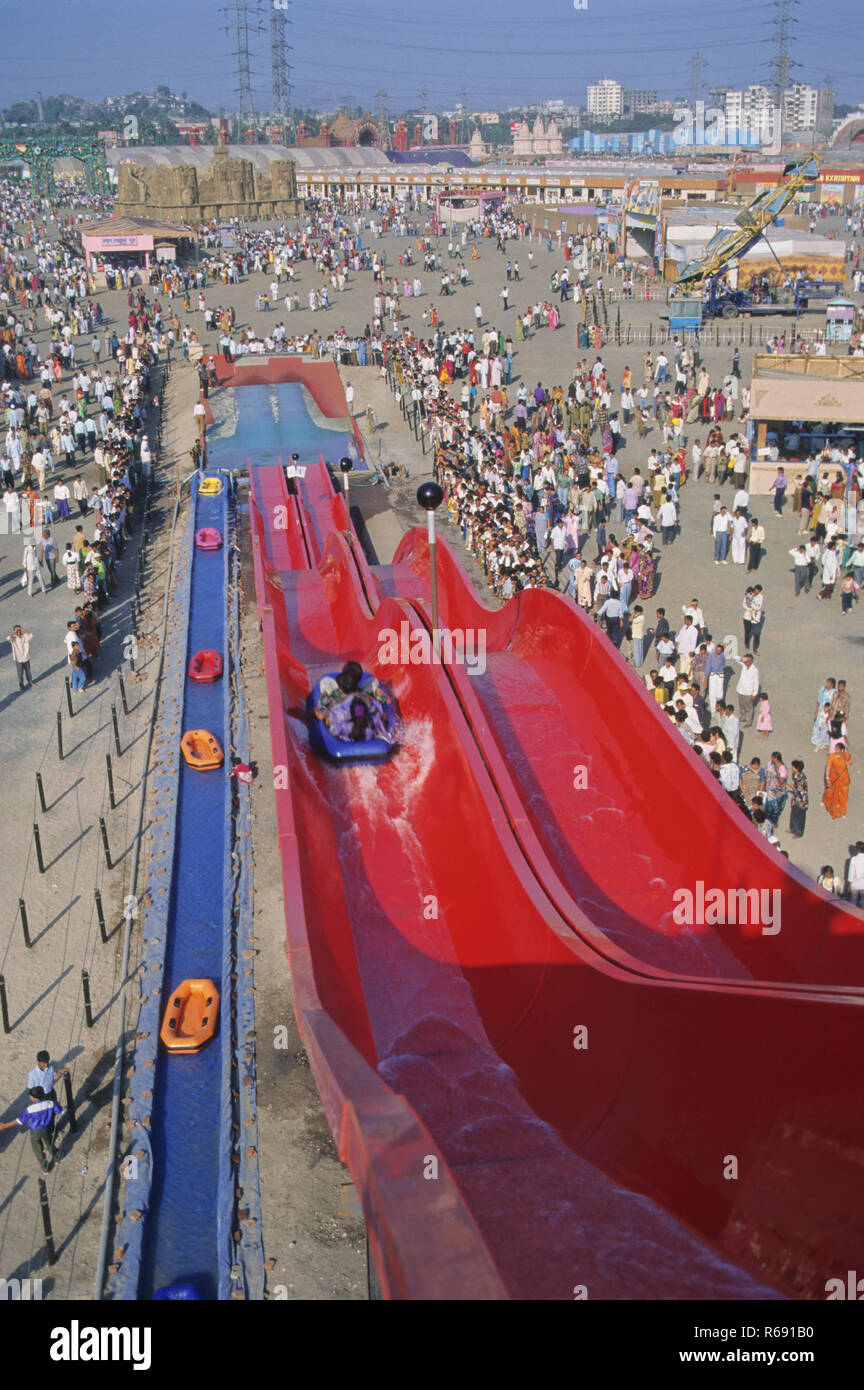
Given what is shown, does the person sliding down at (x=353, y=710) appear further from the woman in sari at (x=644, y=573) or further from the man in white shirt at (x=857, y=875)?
the woman in sari at (x=644, y=573)

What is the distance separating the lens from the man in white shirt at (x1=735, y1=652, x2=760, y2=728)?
1627 cm

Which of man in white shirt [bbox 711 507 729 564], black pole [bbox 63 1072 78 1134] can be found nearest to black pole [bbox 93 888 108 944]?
black pole [bbox 63 1072 78 1134]

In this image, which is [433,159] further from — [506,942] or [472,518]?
[506,942]

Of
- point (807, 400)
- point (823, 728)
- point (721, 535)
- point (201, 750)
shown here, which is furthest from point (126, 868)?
point (807, 400)

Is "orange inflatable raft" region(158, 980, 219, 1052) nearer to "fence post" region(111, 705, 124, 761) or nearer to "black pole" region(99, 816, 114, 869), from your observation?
"black pole" region(99, 816, 114, 869)

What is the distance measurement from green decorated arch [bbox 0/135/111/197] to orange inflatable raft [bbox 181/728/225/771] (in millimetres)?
108678

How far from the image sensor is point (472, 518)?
24.2 m

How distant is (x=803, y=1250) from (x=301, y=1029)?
4.05 meters

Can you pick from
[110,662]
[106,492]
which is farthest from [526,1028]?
[106,492]

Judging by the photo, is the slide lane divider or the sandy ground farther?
the sandy ground

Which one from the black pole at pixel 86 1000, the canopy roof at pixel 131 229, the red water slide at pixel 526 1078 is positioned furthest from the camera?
the canopy roof at pixel 131 229

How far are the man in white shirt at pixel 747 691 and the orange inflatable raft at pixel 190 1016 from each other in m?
8.76

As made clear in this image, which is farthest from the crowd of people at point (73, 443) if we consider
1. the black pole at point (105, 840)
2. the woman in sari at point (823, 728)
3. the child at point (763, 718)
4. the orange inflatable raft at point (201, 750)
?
the woman in sari at point (823, 728)

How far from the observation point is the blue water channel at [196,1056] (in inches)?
340
